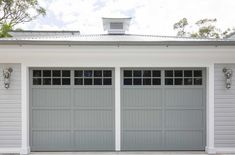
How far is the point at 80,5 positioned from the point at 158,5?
4.32m

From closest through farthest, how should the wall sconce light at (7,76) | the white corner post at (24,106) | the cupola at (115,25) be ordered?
the wall sconce light at (7,76)
the white corner post at (24,106)
the cupola at (115,25)

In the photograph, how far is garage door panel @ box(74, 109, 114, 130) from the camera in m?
8.38

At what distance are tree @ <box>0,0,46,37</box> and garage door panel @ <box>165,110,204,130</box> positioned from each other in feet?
51.1

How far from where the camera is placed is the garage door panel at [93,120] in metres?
8.38

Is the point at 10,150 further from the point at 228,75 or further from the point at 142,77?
the point at 228,75

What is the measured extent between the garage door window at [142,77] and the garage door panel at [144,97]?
0.19 meters

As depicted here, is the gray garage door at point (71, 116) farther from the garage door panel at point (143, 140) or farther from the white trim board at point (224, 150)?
the white trim board at point (224, 150)

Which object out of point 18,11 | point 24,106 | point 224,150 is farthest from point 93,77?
point 18,11

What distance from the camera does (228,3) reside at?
16531 mm

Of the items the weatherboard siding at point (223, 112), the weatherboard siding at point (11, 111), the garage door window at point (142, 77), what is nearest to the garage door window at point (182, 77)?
the garage door window at point (142, 77)

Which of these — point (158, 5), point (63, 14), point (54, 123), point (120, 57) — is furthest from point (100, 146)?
point (63, 14)

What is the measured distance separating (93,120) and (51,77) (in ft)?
5.17

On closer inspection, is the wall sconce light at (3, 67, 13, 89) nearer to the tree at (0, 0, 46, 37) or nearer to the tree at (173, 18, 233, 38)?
the tree at (0, 0, 46, 37)

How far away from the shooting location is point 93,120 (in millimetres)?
8406
